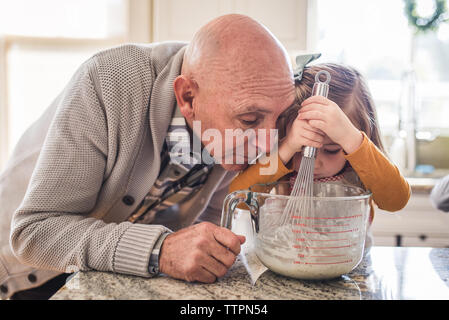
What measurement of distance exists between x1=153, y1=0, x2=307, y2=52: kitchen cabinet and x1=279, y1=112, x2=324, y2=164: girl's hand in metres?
0.75

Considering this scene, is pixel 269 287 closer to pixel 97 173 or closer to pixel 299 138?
pixel 299 138

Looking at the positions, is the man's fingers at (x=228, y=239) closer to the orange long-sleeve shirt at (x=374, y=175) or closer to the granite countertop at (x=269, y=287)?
the granite countertop at (x=269, y=287)

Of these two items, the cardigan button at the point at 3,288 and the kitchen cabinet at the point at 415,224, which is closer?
the cardigan button at the point at 3,288

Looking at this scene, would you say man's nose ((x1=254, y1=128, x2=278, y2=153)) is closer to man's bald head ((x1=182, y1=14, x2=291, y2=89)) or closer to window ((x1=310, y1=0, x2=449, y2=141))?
man's bald head ((x1=182, y1=14, x2=291, y2=89))

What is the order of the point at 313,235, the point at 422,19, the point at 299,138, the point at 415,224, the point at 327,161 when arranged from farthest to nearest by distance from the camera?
the point at 422,19 < the point at 415,224 < the point at 327,161 < the point at 299,138 < the point at 313,235

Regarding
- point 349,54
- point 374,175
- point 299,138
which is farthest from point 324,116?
point 349,54

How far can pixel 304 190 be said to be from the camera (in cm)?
55

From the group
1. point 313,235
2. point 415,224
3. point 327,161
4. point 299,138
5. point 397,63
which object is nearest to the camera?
point 313,235

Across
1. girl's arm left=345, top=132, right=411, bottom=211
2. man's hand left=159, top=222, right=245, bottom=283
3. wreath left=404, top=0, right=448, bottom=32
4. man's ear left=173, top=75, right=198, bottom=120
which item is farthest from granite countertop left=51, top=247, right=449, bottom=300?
wreath left=404, top=0, right=448, bottom=32

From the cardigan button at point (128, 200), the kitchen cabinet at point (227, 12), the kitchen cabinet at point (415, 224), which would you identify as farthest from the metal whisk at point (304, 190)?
the kitchen cabinet at point (415, 224)

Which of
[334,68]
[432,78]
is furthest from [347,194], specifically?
[432,78]

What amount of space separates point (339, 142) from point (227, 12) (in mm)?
1167

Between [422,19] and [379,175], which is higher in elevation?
[422,19]

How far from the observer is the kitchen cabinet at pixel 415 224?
149 cm
